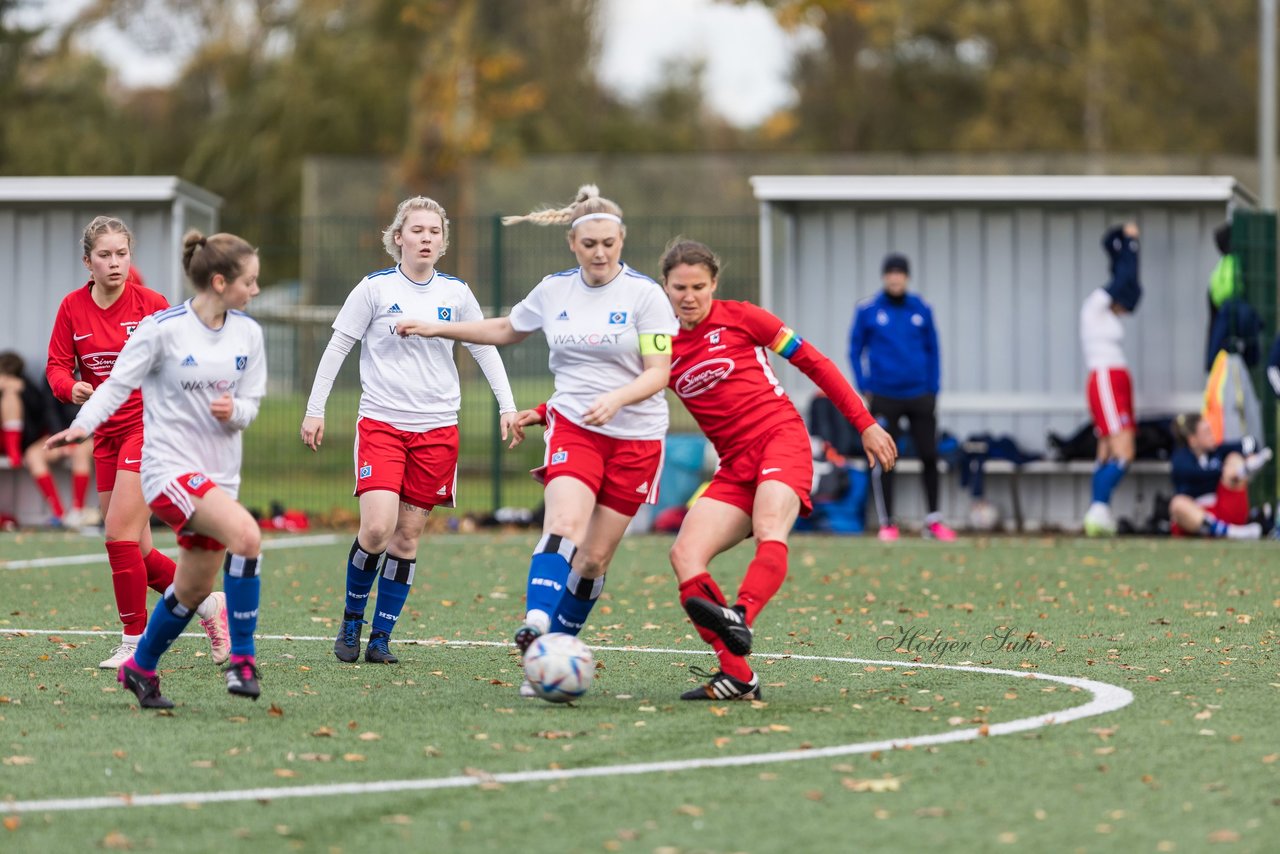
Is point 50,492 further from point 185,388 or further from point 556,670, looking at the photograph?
point 556,670

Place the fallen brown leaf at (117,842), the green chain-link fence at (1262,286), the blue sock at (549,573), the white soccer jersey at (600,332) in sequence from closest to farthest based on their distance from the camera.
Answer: the fallen brown leaf at (117,842), the blue sock at (549,573), the white soccer jersey at (600,332), the green chain-link fence at (1262,286)

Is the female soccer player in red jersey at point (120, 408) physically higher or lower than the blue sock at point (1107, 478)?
higher

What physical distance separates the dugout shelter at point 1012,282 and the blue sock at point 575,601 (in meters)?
9.90

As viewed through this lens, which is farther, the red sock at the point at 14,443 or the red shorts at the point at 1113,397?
the red sock at the point at 14,443

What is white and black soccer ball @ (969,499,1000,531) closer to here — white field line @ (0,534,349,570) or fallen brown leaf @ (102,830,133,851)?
white field line @ (0,534,349,570)

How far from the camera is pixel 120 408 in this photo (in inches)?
326

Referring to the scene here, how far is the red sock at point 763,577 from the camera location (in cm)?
733

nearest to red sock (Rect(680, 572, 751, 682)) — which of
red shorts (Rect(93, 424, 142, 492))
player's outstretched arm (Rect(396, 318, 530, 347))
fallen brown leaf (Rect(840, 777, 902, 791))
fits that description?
player's outstretched arm (Rect(396, 318, 530, 347))

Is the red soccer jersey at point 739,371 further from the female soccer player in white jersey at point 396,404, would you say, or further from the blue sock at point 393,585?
the blue sock at point 393,585

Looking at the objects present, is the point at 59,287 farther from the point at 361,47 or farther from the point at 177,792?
the point at 361,47

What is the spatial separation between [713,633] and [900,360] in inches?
352

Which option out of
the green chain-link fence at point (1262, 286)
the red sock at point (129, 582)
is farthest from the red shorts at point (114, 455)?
the green chain-link fence at point (1262, 286)

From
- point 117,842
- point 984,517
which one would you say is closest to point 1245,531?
point 984,517

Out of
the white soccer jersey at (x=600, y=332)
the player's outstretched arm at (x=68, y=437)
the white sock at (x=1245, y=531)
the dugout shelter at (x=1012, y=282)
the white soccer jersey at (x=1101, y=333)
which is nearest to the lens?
the player's outstretched arm at (x=68, y=437)
